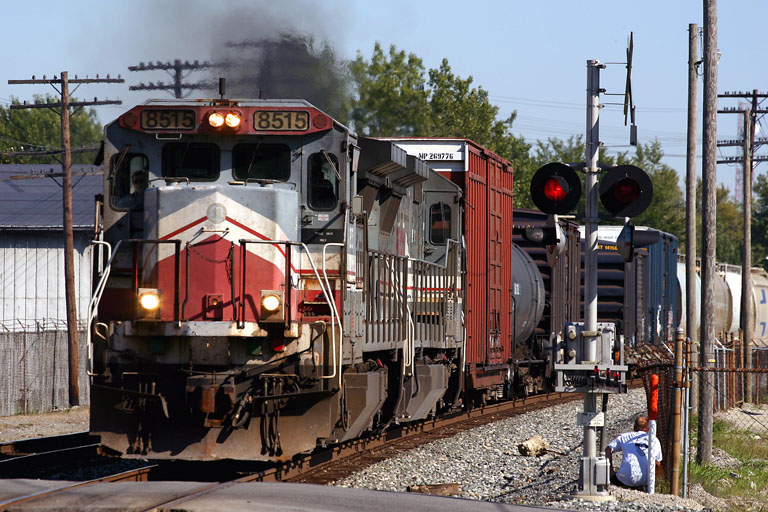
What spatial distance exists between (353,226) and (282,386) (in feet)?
6.22

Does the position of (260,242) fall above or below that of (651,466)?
above

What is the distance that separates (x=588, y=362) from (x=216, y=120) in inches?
175

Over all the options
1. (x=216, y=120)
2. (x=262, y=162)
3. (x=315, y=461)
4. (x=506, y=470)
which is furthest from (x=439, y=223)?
(x=216, y=120)

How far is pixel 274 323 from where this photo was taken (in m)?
9.74

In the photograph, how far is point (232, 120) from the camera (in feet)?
33.6

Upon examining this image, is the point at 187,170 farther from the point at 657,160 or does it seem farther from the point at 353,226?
the point at 657,160

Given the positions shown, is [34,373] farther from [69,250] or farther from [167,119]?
[167,119]

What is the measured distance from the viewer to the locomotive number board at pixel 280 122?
1029cm

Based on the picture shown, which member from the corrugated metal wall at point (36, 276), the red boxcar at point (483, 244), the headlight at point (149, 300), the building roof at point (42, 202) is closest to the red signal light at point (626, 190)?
the headlight at point (149, 300)

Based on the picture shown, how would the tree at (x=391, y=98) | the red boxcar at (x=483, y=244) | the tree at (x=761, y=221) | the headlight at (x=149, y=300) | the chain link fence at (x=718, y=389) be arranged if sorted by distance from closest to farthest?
the headlight at (x=149, y=300) → the chain link fence at (x=718, y=389) → the red boxcar at (x=483, y=244) → the tree at (x=391, y=98) → the tree at (x=761, y=221)

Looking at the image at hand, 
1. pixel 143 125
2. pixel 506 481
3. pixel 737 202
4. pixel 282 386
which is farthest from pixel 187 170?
pixel 737 202

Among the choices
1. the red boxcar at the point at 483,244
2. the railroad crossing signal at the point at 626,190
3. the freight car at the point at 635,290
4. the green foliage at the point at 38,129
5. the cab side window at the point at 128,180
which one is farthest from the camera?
the green foliage at the point at 38,129

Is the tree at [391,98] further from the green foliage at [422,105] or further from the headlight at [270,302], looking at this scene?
the headlight at [270,302]

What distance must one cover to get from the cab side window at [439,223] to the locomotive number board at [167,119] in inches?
213
